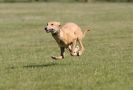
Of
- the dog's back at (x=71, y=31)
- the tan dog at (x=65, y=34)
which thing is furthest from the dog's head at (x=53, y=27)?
the dog's back at (x=71, y=31)

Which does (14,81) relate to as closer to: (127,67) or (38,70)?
(38,70)

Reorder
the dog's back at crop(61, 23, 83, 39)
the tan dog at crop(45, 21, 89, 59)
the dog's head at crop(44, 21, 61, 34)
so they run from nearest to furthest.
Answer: the dog's head at crop(44, 21, 61, 34), the tan dog at crop(45, 21, 89, 59), the dog's back at crop(61, 23, 83, 39)

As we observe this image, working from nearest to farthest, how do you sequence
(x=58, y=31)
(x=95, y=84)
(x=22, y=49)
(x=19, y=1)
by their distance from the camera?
(x=95, y=84) → (x=58, y=31) → (x=22, y=49) → (x=19, y=1)

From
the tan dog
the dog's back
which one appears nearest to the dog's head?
the tan dog

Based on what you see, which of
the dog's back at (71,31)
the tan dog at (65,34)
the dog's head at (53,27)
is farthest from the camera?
the dog's back at (71,31)

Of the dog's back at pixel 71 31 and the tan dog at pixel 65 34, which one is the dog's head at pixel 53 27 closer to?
the tan dog at pixel 65 34

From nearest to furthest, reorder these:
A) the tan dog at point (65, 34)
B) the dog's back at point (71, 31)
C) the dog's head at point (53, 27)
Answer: the dog's head at point (53, 27) → the tan dog at point (65, 34) → the dog's back at point (71, 31)

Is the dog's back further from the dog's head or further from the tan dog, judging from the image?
the dog's head

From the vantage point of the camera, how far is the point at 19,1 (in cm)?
7588

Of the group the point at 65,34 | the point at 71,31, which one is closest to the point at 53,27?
the point at 65,34

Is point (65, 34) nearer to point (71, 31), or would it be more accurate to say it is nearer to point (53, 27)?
point (71, 31)

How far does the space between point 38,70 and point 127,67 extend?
91.9 inches

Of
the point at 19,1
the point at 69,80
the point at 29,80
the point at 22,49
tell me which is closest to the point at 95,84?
the point at 69,80

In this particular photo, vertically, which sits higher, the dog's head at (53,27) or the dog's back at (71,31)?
the dog's head at (53,27)
